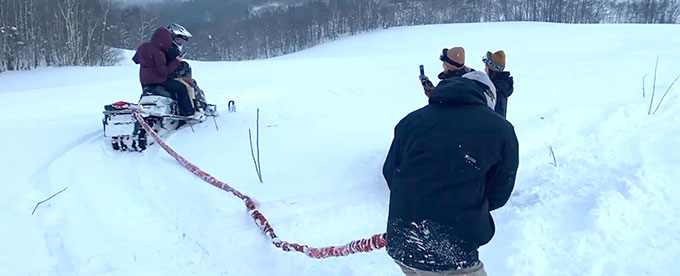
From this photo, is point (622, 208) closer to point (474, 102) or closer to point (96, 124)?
point (474, 102)

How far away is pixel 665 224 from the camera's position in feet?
11.3

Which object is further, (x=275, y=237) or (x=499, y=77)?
(x=499, y=77)

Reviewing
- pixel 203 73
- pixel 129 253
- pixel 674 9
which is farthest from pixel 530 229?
pixel 674 9

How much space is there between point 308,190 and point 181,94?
3258 mm

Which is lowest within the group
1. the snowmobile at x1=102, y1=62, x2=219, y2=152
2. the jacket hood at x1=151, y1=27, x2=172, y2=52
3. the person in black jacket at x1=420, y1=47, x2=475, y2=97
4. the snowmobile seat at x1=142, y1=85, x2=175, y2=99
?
the snowmobile at x1=102, y1=62, x2=219, y2=152

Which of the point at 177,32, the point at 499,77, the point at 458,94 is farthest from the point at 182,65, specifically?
the point at 458,94

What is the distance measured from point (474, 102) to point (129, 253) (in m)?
2.68

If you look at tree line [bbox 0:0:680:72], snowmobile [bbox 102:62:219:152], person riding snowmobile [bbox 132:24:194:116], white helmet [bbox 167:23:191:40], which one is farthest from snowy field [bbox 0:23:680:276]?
tree line [bbox 0:0:680:72]

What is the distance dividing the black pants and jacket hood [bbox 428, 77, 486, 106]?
5387mm

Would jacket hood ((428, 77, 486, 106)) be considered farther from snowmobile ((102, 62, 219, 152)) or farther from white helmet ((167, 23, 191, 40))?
white helmet ((167, 23, 191, 40))

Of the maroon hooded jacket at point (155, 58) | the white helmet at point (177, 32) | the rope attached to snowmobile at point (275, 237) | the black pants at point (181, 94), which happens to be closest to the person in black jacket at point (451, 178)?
the rope attached to snowmobile at point (275, 237)

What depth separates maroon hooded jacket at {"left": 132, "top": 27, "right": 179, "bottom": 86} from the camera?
639 centimetres

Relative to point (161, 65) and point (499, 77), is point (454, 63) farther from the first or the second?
point (161, 65)

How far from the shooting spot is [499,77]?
13.8 ft
